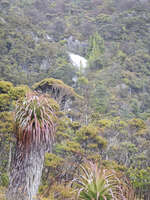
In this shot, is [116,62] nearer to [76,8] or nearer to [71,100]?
[71,100]

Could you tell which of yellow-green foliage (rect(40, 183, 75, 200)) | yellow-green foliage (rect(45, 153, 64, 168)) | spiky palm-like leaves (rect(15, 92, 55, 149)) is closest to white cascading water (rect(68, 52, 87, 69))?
yellow-green foliage (rect(45, 153, 64, 168))

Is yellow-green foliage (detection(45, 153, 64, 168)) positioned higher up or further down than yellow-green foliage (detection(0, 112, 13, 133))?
further down

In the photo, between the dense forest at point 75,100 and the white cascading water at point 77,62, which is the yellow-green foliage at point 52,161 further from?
the white cascading water at point 77,62

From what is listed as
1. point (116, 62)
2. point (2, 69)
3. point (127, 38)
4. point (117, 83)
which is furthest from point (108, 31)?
point (2, 69)

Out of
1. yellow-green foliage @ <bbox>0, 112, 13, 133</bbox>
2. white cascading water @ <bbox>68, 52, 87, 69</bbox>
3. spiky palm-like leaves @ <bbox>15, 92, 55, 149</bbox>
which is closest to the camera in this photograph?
spiky palm-like leaves @ <bbox>15, 92, 55, 149</bbox>

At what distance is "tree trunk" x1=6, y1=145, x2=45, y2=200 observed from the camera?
4144 mm

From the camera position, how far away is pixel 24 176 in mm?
4176

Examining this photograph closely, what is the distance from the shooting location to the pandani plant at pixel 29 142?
4078 millimetres

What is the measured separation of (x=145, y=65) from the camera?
3181cm

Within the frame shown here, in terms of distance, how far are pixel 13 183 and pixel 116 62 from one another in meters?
28.4

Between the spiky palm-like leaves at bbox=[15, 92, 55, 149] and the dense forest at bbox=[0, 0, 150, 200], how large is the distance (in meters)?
0.02

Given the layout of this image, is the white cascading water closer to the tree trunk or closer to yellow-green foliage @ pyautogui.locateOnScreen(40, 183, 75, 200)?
yellow-green foliage @ pyautogui.locateOnScreen(40, 183, 75, 200)

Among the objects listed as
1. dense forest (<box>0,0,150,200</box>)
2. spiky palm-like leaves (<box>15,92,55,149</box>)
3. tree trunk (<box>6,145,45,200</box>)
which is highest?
spiky palm-like leaves (<box>15,92,55,149</box>)

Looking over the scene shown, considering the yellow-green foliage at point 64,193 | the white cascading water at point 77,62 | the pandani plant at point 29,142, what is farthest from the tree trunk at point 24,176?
the white cascading water at point 77,62
